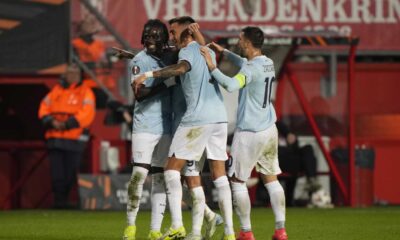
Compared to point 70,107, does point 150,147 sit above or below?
below

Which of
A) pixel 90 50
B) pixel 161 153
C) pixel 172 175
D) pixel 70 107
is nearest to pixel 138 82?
pixel 172 175

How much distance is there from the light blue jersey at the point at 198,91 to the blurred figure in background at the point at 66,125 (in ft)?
25.1

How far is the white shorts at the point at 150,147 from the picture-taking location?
39.7ft

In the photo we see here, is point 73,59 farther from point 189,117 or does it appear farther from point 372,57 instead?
point 189,117

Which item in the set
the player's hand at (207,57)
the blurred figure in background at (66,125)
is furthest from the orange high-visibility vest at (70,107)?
the player's hand at (207,57)

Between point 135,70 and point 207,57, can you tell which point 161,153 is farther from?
point 207,57

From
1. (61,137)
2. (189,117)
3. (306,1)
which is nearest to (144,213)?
(61,137)

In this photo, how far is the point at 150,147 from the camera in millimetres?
12117

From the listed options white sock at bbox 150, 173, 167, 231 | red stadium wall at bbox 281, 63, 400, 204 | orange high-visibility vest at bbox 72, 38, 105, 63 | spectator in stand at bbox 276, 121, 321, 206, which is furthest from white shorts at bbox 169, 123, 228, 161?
red stadium wall at bbox 281, 63, 400, 204

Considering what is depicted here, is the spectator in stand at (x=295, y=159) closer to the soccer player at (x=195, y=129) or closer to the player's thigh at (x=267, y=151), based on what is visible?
the player's thigh at (x=267, y=151)

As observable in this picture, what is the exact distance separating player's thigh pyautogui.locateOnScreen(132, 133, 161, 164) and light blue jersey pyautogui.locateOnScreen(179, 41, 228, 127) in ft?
1.87

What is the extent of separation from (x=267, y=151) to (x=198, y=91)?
1051 millimetres

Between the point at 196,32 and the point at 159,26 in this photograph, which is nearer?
the point at 196,32

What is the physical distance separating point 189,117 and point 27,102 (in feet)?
33.1
